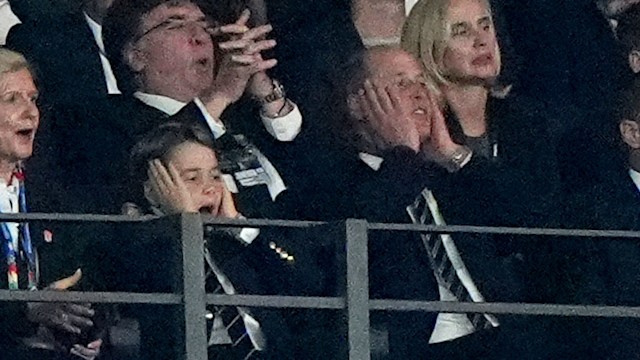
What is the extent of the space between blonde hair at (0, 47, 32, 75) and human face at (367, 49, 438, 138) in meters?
0.86

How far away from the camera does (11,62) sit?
16.6 feet

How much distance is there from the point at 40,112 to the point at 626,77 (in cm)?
156

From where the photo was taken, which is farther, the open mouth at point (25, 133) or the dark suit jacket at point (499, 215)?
the dark suit jacket at point (499, 215)

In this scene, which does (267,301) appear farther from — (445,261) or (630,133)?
(630,133)

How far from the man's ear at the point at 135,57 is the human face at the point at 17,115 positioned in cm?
25

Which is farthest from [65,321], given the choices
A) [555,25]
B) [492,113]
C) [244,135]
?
[555,25]

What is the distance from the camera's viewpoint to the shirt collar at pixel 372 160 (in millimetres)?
5316

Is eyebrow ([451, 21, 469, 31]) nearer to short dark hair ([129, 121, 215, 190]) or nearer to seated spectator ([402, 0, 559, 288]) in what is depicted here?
seated spectator ([402, 0, 559, 288])

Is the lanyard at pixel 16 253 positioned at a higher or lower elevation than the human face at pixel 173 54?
lower

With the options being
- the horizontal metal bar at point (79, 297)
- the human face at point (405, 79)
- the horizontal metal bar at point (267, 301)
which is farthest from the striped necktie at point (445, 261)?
the horizontal metal bar at point (79, 297)

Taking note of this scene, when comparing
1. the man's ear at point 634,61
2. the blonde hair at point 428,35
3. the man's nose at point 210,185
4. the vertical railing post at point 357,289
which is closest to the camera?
the vertical railing post at point 357,289

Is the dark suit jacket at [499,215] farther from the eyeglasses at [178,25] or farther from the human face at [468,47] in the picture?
the eyeglasses at [178,25]

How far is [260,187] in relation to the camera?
5301mm

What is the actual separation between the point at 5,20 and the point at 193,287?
4.38 ft
